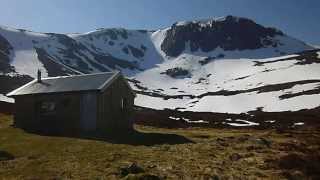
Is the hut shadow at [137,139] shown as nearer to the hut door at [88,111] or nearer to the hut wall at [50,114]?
the hut door at [88,111]

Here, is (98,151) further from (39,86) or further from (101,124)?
(39,86)

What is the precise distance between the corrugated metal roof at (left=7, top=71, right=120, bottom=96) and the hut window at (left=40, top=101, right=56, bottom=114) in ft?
4.90

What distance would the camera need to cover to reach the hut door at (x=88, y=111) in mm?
57062

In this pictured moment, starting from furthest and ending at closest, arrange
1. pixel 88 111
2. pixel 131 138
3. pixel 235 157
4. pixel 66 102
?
1. pixel 66 102
2. pixel 88 111
3. pixel 131 138
4. pixel 235 157

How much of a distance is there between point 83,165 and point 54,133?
26.4 m

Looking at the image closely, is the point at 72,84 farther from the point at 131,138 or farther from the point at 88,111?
the point at 131,138

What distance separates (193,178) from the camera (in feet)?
90.5

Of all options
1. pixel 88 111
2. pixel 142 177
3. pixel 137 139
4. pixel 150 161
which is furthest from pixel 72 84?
pixel 142 177

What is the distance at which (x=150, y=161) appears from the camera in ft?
107

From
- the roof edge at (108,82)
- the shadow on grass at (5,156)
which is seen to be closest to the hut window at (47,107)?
the roof edge at (108,82)

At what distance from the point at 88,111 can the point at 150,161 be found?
26.0 meters

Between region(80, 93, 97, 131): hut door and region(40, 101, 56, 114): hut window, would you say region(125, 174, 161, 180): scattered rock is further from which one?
region(40, 101, 56, 114): hut window

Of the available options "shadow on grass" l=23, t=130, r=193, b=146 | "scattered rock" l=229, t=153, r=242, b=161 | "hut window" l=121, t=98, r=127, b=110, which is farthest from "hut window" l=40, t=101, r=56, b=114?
"scattered rock" l=229, t=153, r=242, b=161

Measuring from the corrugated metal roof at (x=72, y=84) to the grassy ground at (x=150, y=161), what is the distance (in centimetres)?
1157
